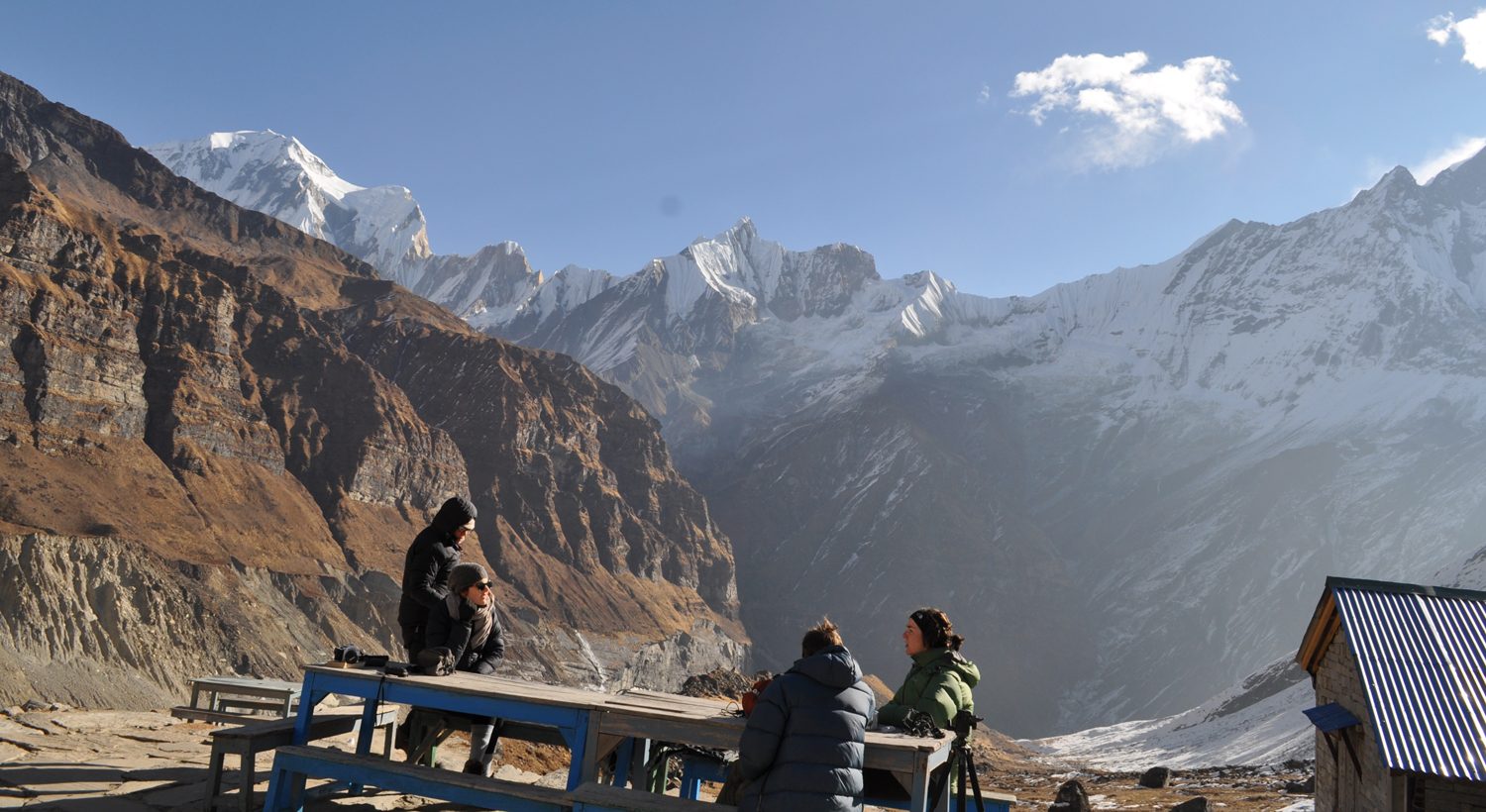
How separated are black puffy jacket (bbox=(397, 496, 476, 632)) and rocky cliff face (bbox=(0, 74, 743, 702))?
50263 mm

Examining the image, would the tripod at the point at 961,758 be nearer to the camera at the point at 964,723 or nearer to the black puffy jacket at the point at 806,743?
the camera at the point at 964,723

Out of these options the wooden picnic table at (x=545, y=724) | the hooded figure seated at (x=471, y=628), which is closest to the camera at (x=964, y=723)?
the wooden picnic table at (x=545, y=724)

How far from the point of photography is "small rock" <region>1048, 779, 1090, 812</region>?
20125 millimetres

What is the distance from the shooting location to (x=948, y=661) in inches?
273

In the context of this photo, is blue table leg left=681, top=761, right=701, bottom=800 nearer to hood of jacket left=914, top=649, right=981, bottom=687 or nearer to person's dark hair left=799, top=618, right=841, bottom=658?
hood of jacket left=914, top=649, right=981, bottom=687

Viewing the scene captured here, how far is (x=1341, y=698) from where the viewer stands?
587 inches

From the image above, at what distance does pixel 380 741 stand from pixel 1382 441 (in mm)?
191213

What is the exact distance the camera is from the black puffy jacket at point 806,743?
5.57 m

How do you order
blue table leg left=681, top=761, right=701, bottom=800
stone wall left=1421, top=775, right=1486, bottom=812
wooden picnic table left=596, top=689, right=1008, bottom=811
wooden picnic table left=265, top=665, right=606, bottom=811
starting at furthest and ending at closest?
stone wall left=1421, top=775, right=1486, bottom=812
blue table leg left=681, top=761, right=701, bottom=800
wooden picnic table left=265, top=665, right=606, bottom=811
wooden picnic table left=596, top=689, right=1008, bottom=811

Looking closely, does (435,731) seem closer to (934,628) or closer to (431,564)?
(431,564)

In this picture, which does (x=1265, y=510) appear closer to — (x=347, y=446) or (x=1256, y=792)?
(x=347, y=446)

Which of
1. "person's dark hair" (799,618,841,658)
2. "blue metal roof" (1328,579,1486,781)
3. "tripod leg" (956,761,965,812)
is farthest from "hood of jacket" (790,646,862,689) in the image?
"blue metal roof" (1328,579,1486,781)

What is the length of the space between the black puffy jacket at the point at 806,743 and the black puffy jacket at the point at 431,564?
11.7 ft

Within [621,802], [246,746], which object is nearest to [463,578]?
[246,746]
